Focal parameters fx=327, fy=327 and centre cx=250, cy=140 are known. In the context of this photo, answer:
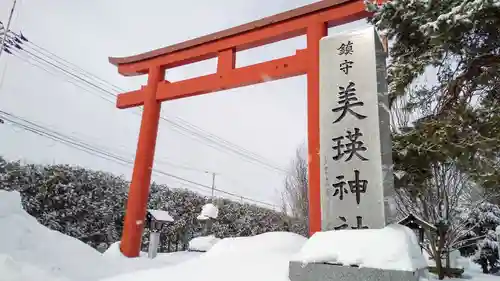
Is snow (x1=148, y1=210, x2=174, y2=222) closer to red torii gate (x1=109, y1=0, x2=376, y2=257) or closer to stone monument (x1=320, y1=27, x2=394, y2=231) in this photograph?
red torii gate (x1=109, y1=0, x2=376, y2=257)

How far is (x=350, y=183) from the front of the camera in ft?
10.8

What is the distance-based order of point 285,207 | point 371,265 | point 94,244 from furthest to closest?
1. point 285,207
2. point 94,244
3. point 371,265

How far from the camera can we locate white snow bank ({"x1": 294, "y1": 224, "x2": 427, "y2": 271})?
2592 millimetres

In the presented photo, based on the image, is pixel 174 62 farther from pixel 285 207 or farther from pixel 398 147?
pixel 285 207

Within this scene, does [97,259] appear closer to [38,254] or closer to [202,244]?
[38,254]

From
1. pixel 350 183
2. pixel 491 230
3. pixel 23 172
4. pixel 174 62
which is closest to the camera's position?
pixel 350 183

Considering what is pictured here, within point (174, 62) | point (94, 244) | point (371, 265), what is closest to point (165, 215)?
point (94, 244)

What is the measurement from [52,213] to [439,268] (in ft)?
39.5

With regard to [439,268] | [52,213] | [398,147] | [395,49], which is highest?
[395,49]

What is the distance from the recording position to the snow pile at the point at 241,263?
4316mm

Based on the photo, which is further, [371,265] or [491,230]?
[491,230]

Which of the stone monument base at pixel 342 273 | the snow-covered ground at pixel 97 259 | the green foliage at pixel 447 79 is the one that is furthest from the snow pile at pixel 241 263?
the green foliage at pixel 447 79

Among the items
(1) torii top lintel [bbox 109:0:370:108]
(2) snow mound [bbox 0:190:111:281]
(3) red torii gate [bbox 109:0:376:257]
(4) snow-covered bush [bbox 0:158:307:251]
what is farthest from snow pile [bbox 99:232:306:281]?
(4) snow-covered bush [bbox 0:158:307:251]

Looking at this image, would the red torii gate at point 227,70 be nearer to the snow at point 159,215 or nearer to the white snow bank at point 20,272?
the white snow bank at point 20,272
